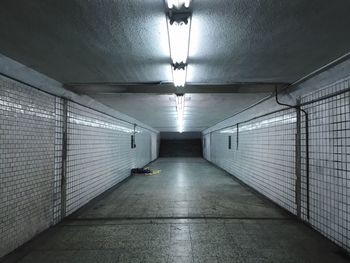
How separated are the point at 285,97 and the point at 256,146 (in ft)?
7.66

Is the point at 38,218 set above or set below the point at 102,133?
below

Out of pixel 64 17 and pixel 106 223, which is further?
pixel 106 223

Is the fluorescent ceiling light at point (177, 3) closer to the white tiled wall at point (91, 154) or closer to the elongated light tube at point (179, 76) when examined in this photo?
the elongated light tube at point (179, 76)

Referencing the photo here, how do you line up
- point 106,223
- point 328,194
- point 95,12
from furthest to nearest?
1. point 106,223
2. point 328,194
3. point 95,12

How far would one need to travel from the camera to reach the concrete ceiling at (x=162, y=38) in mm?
1686

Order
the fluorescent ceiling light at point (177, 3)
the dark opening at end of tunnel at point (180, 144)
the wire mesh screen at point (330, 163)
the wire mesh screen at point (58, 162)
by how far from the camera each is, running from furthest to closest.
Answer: the dark opening at end of tunnel at point (180, 144), the wire mesh screen at point (58, 162), the wire mesh screen at point (330, 163), the fluorescent ceiling light at point (177, 3)

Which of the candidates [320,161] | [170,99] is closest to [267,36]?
[320,161]

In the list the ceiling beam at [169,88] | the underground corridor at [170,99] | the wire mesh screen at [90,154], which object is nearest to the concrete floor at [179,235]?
the underground corridor at [170,99]

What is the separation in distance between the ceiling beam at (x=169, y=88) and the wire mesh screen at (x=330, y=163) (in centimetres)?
76

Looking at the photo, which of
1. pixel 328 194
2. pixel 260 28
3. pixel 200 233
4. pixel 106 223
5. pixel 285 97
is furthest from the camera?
pixel 285 97

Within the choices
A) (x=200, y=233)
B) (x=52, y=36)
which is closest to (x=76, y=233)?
(x=200, y=233)

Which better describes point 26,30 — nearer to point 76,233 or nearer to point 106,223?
point 76,233

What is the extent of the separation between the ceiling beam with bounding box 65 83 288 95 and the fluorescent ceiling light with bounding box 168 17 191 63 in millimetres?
1340

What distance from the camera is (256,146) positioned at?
6.49 m
